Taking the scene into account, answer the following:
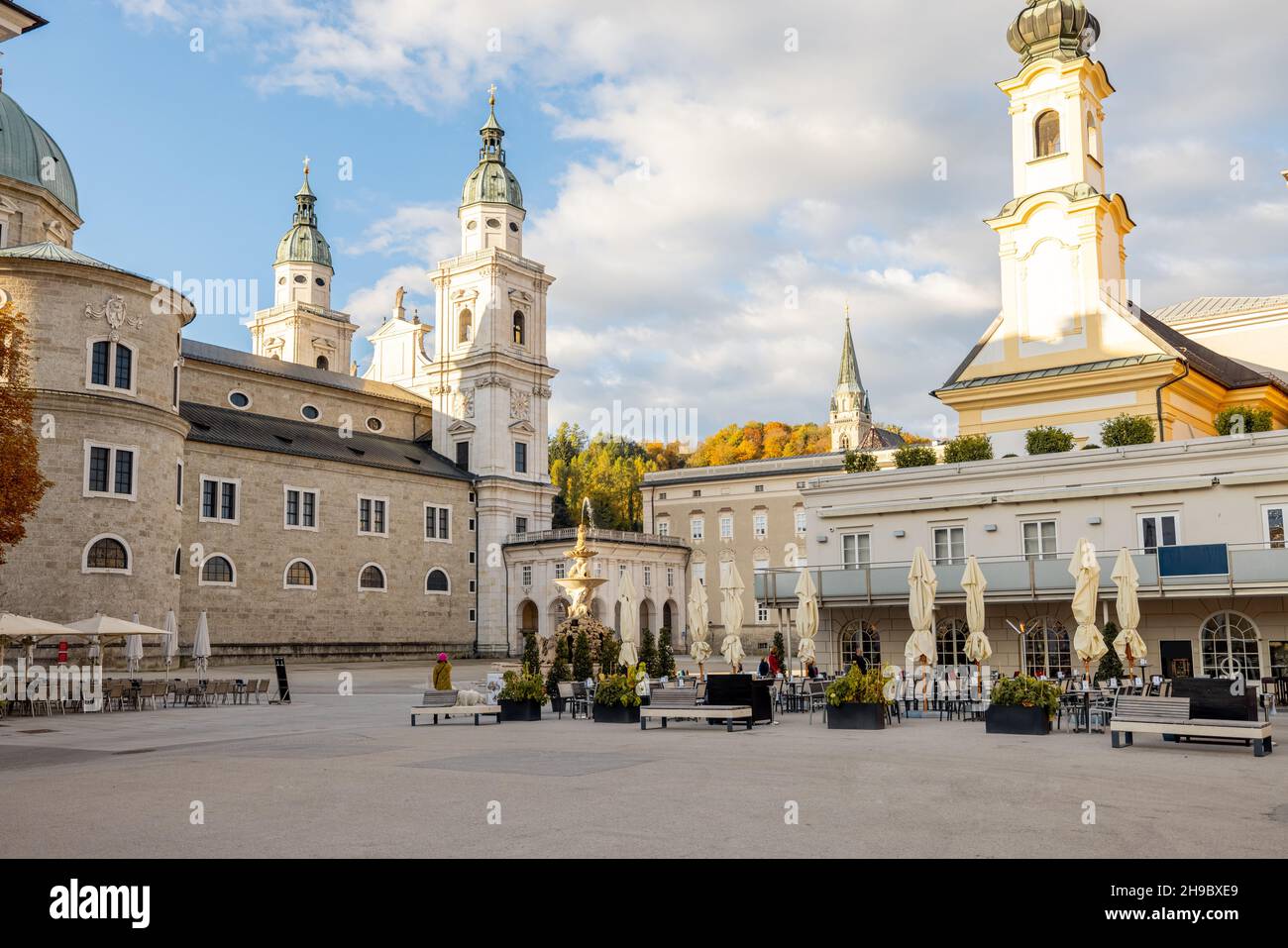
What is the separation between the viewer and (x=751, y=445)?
351ft

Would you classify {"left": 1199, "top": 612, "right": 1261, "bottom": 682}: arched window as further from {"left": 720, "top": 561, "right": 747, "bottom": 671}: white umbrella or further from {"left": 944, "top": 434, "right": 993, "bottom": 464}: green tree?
{"left": 720, "top": 561, "right": 747, "bottom": 671}: white umbrella

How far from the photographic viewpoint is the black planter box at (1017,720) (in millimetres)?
17172

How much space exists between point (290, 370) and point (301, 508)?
11.5m

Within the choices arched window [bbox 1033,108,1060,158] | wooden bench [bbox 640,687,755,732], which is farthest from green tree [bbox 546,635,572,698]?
arched window [bbox 1033,108,1060,158]

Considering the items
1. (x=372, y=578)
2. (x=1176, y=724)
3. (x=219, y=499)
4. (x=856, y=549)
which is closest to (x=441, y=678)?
(x=856, y=549)

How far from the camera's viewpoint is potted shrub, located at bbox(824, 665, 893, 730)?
18.3 meters

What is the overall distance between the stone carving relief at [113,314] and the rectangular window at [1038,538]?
106 feet

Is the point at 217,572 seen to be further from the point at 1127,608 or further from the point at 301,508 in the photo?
the point at 1127,608

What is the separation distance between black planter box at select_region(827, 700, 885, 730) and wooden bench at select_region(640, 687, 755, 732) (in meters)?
1.51

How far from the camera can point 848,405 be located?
118750mm

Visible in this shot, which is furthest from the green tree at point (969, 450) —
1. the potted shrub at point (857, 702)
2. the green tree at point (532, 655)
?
the potted shrub at point (857, 702)

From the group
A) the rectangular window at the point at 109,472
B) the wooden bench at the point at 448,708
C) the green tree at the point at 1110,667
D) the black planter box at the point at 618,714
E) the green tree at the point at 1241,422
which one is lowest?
the black planter box at the point at 618,714

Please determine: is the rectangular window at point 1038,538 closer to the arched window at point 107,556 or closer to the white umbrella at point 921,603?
the white umbrella at point 921,603

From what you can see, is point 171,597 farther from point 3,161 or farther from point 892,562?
point 892,562
